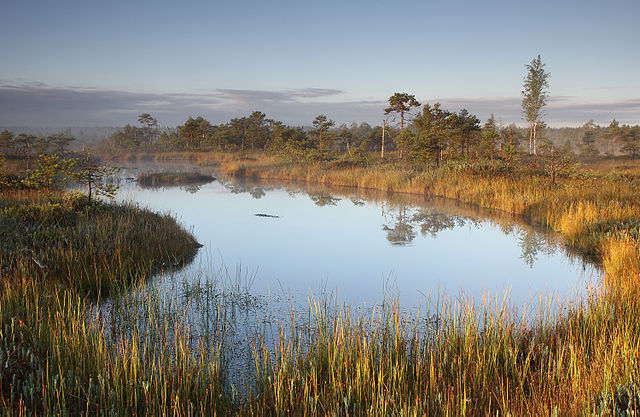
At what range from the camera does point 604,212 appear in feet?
33.4

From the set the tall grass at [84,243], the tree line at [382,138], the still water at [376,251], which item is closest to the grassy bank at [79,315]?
the tall grass at [84,243]

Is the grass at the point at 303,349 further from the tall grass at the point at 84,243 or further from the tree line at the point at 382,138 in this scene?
the tree line at the point at 382,138

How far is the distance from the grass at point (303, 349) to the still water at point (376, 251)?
0.69m

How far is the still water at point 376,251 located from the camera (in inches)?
276

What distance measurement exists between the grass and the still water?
690 mm

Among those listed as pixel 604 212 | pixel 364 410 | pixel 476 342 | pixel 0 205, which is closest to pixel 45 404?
pixel 364 410

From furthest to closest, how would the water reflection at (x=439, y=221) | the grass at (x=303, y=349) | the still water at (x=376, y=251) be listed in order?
the water reflection at (x=439, y=221)
the still water at (x=376, y=251)
the grass at (x=303, y=349)

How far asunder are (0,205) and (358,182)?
1634 cm

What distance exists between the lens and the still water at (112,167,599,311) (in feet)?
23.0

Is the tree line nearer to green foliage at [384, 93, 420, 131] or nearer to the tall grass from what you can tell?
green foliage at [384, 93, 420, 131]

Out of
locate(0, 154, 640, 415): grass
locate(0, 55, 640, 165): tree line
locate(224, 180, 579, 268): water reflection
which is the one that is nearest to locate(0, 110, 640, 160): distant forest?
locate(0, 55, 640, 165): tree line

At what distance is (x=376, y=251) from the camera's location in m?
9.85

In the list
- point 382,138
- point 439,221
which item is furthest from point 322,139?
point 439,221

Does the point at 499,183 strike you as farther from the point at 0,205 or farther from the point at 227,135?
the point at 227,135
